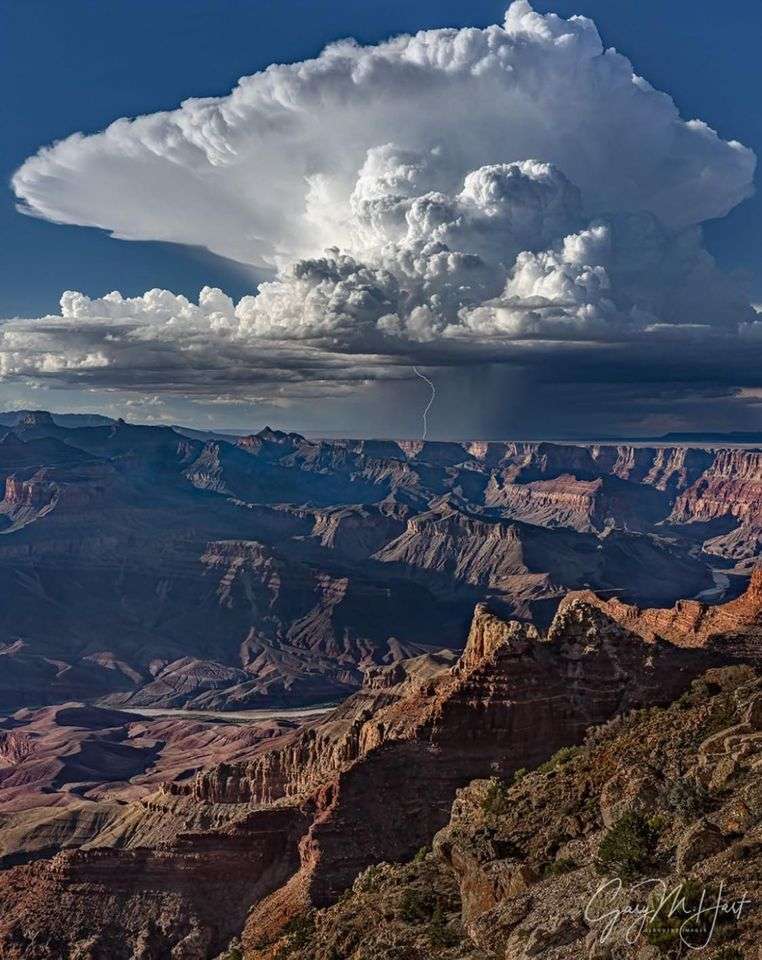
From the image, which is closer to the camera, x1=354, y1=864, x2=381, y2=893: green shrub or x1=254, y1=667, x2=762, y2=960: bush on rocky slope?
x1=254, y1=667, x2=762, y2=960: bush on rocky slope

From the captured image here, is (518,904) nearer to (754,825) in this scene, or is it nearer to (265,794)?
(754,825)

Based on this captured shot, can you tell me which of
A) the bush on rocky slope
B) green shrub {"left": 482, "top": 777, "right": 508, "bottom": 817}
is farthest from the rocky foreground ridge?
the bush on rocky slope

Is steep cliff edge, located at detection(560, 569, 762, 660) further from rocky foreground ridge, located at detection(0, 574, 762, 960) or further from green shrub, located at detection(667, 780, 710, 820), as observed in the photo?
green shrub, located at detection(667, 780, 710, 820)

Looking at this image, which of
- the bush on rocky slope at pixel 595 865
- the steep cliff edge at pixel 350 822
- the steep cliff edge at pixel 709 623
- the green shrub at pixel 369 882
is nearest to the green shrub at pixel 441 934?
the bush on rocky slope at pixel 595 865

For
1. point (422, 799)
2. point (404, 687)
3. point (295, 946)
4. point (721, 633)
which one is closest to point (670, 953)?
point (295, 946)

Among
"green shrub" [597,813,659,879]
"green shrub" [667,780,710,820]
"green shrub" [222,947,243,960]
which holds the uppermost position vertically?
"green shrub" [667,780,710,820]

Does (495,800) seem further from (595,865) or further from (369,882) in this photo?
(595,865)

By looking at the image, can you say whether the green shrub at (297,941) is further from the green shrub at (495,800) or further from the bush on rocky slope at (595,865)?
the green shrub at (495,800)

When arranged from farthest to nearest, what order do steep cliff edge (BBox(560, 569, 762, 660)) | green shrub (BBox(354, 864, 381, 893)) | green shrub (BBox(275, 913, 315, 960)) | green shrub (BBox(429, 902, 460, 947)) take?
steep cliff edge (BBox(560, 569, 762, 660)) → green shrub (BBox(354, 864, 381, 893)) → green shrub (BBox(275, 913, 315, 960)) → green shrub (BBox(429, 902, 460, 947))
